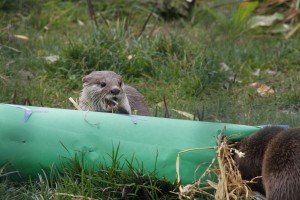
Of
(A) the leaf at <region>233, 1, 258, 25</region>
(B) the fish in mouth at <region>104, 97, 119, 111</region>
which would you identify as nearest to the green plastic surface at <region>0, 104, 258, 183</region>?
(B) the fish in mouth at <region>104, 97, 119, 111</region>

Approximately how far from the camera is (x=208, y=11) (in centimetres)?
741

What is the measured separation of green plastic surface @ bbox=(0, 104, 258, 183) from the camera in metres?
3.51

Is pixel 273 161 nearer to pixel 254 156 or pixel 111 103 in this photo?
pixel 254 156

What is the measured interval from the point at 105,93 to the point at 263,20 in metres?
3.18

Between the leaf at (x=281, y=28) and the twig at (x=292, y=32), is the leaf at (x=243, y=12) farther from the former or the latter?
the twig at (x=292, y=32)

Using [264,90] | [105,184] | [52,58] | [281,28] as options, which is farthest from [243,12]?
[105,184]

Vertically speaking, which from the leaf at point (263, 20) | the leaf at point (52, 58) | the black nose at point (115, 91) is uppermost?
the leaf at point (263, 20)

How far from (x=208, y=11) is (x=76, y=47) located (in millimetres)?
2132

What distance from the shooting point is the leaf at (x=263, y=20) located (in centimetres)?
712

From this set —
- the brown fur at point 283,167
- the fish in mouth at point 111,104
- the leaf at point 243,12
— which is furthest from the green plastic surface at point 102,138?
the leaf at point 243,12

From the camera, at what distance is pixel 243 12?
279 inches

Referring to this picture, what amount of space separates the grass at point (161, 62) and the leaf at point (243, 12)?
3 cm

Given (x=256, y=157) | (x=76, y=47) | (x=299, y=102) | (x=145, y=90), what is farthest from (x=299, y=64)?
(x=256, y=157)

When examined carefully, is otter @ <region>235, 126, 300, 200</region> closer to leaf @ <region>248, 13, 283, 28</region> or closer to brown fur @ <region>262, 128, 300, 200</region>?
brown fur @ <region>262, 128, 300, 200</region>
